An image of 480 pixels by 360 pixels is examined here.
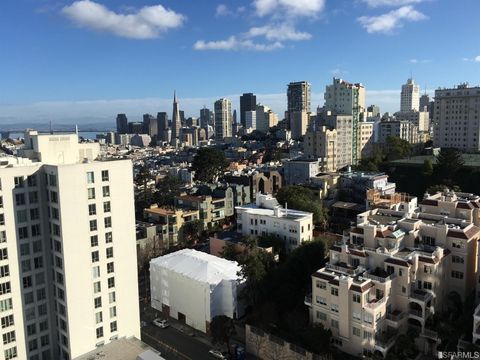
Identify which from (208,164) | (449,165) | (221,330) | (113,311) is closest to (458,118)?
(449,165)

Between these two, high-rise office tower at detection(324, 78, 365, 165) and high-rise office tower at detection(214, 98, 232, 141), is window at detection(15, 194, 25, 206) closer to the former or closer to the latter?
high-rise office tower at detection(324, 78, 365, 165)

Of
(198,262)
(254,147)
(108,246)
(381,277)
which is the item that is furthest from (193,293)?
(254,147)

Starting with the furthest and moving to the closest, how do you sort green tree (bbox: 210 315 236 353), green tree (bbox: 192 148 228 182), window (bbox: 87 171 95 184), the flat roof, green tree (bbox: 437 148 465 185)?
green tree (bbox: 192 148 228 182), green tree (bbox: 437 148 465 185), green tree (bbox: 210 315 236 353), window (bbox: 87 171 95 184), the flat roof

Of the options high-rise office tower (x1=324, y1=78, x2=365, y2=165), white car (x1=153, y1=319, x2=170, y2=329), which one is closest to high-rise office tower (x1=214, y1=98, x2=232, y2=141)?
high-rise office tower (x1=324, y1=78, x2=365, y2=165)

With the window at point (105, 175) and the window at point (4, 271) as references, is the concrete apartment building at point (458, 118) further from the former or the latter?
the window at point (4, 271)

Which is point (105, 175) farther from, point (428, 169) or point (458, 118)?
point (458, 118)

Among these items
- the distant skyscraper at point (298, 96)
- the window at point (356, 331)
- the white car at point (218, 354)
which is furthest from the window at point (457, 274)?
the distant skyscraper at point (298, 96)
